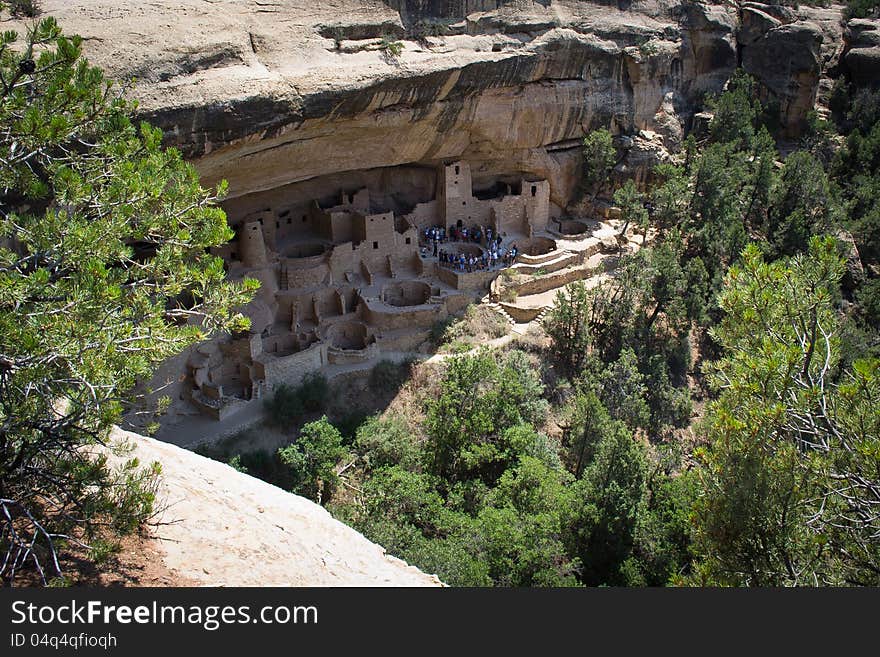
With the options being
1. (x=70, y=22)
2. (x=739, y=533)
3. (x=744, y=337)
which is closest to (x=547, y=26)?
(x=70, y=22)

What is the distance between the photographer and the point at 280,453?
1460 centimetres

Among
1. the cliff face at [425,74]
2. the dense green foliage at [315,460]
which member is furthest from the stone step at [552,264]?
the dense green foliage at [315,460]

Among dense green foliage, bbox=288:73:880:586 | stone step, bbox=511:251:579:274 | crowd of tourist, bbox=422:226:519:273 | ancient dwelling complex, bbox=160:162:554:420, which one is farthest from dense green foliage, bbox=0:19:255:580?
stone step, bbox=511:251:579:274

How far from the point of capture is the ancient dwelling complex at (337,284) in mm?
16422

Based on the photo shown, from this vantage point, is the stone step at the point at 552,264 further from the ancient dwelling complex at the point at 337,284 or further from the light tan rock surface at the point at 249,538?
the light tan rock surface at the point at 249,538

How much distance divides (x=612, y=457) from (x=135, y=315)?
30.9ft

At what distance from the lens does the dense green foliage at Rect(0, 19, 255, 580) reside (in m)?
5.81

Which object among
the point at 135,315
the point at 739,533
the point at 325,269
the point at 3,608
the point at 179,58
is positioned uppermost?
the point at 179,58

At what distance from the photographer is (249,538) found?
6.80 m

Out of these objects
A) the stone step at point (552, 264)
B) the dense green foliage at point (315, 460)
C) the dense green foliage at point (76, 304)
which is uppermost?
the dense green foliage at point (76, 304)

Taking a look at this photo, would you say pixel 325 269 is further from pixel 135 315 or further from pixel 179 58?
pixel 135 315

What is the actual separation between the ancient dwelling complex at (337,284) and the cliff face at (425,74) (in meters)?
1.26

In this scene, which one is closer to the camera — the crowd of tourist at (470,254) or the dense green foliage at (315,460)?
the dense green foliage at (315,460)

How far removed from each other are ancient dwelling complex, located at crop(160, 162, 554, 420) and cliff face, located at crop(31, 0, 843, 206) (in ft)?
4.14
